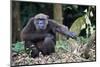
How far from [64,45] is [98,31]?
1.74ft

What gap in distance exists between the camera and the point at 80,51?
8.97 ft

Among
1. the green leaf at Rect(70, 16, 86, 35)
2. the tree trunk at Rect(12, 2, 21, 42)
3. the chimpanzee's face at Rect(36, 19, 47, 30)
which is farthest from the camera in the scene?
the green leaf at Rect(70, 16, 86, 35)

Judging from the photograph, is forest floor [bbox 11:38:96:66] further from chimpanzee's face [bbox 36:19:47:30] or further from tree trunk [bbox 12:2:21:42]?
chimpanzee's face [bbox 36:19:47:30]

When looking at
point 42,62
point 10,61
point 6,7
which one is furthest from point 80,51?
point 6,7

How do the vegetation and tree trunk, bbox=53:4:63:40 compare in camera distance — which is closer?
the vegetation

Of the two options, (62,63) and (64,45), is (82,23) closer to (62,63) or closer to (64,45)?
(64,45)

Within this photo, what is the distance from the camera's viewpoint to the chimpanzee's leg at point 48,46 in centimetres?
257

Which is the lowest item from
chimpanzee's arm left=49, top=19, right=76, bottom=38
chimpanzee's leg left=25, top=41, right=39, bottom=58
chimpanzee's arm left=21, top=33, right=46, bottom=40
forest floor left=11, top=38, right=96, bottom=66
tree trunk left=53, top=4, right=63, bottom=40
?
forest floor left=11, top=38, right=96, bottom=66

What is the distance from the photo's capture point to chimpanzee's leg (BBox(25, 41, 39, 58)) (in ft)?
8.21

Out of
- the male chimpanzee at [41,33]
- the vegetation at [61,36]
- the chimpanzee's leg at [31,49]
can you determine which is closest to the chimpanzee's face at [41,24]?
the male chimpanzee at [41,33]

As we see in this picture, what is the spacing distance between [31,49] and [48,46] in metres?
0.22

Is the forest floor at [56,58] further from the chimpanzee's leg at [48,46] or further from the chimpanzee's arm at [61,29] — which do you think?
the chimpanzee's arm at [61,29]

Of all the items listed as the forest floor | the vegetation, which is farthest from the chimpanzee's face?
the forest floor

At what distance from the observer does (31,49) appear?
2521 mm
